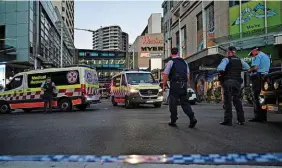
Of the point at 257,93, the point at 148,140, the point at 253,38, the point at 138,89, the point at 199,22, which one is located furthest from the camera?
the point at 199,22

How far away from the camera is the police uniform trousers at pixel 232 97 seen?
6.96 metres

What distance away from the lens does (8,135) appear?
643cm

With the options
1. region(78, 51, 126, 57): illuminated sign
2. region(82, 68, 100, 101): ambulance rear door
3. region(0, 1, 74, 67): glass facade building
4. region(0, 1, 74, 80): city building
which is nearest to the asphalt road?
region(82, 68, 100, 101): ambulance rear door

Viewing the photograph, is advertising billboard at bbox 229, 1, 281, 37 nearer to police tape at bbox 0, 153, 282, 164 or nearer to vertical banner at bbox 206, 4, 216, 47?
vertical banner at bbox 206, 4, 216, 47

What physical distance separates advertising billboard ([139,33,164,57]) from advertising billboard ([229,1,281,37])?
61.6 ft

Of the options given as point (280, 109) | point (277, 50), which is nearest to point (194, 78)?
point (277, 50)

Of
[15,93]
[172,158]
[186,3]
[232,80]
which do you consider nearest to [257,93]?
[232,80]

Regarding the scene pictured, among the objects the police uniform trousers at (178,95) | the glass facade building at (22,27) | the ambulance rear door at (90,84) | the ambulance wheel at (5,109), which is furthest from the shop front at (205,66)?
the glass facade building at (22,27)

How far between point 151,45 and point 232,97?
36.7 meters

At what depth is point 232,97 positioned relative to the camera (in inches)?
283

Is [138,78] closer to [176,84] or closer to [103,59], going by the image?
[176,84]

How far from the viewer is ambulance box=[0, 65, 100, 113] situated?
605 inches

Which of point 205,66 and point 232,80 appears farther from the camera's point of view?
point 205,66

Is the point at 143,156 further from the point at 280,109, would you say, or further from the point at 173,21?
the point at 173,21
